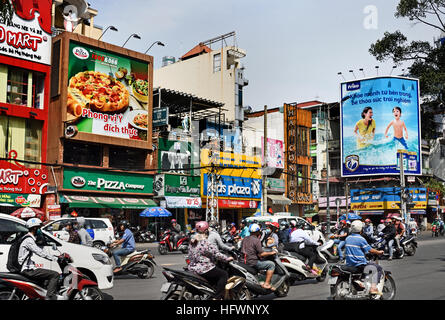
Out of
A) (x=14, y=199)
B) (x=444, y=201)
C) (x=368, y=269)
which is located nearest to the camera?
(x=368, y=269)

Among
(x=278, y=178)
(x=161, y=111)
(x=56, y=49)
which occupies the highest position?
(x=56, y=49)

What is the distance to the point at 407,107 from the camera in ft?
189

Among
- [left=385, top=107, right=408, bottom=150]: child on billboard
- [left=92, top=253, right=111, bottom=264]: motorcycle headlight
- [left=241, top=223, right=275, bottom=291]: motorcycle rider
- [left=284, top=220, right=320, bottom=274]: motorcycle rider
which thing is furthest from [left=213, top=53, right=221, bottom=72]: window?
[left=241, top=223, right=275, bottom=291]: motorcycle rider

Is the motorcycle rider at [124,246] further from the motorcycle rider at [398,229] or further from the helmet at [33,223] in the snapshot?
the motorcycle rider at [398,229]

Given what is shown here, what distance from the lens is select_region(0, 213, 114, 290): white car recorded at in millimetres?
9837

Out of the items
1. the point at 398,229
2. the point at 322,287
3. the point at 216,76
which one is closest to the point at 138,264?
the point at 322,287

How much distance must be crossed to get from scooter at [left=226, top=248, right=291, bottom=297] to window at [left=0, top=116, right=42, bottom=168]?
22446 mm

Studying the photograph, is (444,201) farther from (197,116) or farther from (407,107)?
(197,116)

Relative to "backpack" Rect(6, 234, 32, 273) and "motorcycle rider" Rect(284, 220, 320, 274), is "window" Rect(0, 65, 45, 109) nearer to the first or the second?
"motorcycle rider" Rect(284, 220, 320, 274)

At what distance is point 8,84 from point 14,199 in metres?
6.78

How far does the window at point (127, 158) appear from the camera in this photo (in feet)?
115

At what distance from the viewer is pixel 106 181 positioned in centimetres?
3334

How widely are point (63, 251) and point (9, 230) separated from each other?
1.11 metres
